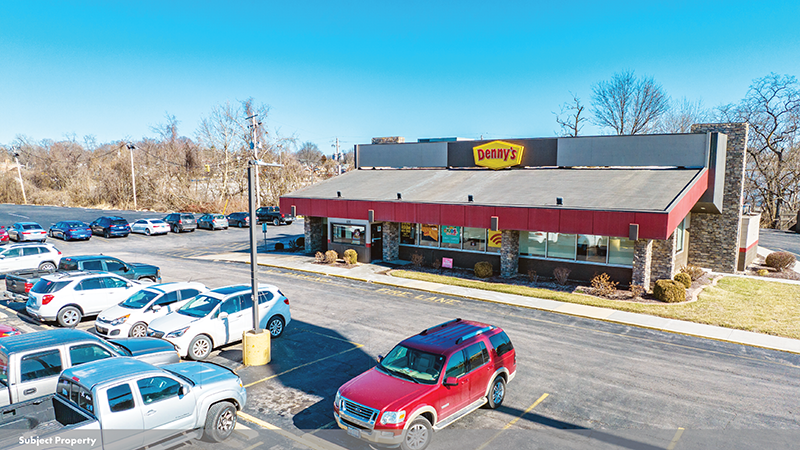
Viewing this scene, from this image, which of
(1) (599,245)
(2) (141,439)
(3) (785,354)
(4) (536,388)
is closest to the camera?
(2) (141,439)

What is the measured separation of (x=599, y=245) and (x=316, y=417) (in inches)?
720

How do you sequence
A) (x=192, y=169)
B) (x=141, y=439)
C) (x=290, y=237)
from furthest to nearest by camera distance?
1. (x=192, y=169)
2. (x=290, y=237)
3. (x=141, y=439)

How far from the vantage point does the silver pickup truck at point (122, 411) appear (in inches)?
296

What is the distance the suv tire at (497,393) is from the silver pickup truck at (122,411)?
5605mm

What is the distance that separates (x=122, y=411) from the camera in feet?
26.0

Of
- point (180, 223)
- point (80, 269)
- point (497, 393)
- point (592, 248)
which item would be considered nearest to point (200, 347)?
point (497, 393)

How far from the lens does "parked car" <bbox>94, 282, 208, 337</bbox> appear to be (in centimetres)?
1487

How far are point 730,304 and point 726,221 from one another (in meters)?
9.33

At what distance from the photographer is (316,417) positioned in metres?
10.6

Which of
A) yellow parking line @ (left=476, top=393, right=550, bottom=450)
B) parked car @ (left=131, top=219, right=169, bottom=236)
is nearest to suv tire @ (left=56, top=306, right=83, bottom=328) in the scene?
yellow parking line @ (left=476, top=393, right=550, bottom=450)

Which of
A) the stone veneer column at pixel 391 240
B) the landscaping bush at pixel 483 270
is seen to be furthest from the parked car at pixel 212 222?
the landscaping bush at pixel 483 270

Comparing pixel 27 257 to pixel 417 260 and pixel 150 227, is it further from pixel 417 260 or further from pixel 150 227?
pixel 417 260

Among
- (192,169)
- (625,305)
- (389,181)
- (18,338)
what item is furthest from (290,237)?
(192,169)

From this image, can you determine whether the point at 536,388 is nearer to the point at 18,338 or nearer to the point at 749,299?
the point at 18,338
